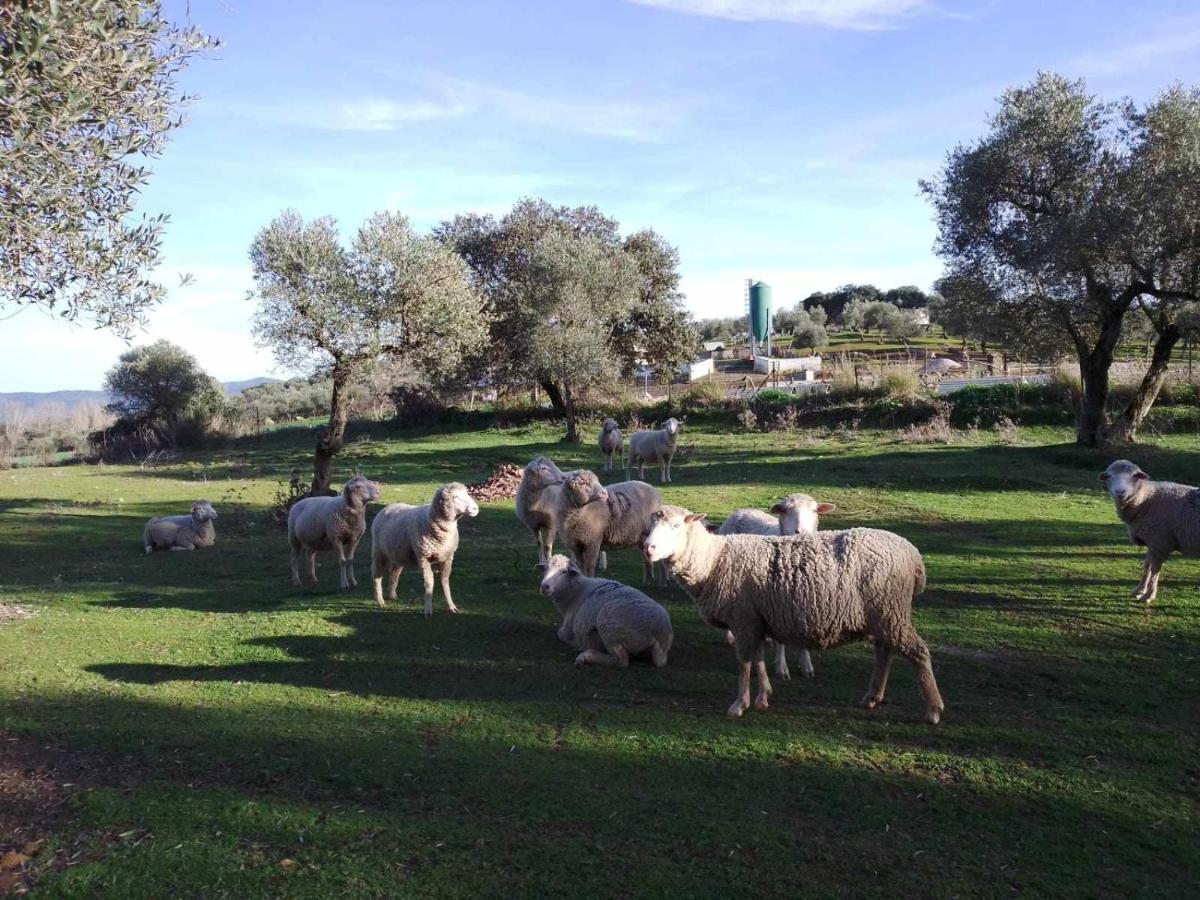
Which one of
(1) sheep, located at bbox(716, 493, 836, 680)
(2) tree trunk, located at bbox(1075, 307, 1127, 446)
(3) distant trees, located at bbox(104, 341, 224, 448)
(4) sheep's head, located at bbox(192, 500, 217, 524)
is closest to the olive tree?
(4) sheep's head, located at bbox(192, 500, 217, 524)

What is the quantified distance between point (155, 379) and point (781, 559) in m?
43.8

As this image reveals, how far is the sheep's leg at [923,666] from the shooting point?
20.7 ft

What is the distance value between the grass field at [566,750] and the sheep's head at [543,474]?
4.88ft

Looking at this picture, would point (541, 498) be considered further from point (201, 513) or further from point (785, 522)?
point (201, 513)

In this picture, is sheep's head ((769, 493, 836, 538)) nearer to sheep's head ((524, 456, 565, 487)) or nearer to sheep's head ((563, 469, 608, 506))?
sheep's head ((563, 469, 608, 506))

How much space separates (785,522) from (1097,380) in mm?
16431

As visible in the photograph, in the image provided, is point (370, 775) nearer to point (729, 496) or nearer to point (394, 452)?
point (729, 496)

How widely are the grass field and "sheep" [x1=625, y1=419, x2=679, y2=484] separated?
360 inches

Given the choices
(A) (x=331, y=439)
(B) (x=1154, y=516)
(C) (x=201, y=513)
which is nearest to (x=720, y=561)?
(B) (x=1154, y=516)

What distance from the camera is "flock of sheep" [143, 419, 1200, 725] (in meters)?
6.36

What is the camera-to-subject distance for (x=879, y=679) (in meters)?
6.65

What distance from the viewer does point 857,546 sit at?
6.50m

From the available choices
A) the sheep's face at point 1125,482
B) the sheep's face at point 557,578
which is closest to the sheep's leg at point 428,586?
the sheep's face at point 557,578

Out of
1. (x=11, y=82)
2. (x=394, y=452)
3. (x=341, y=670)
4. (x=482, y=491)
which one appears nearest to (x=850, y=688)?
(x=341, y=670)
